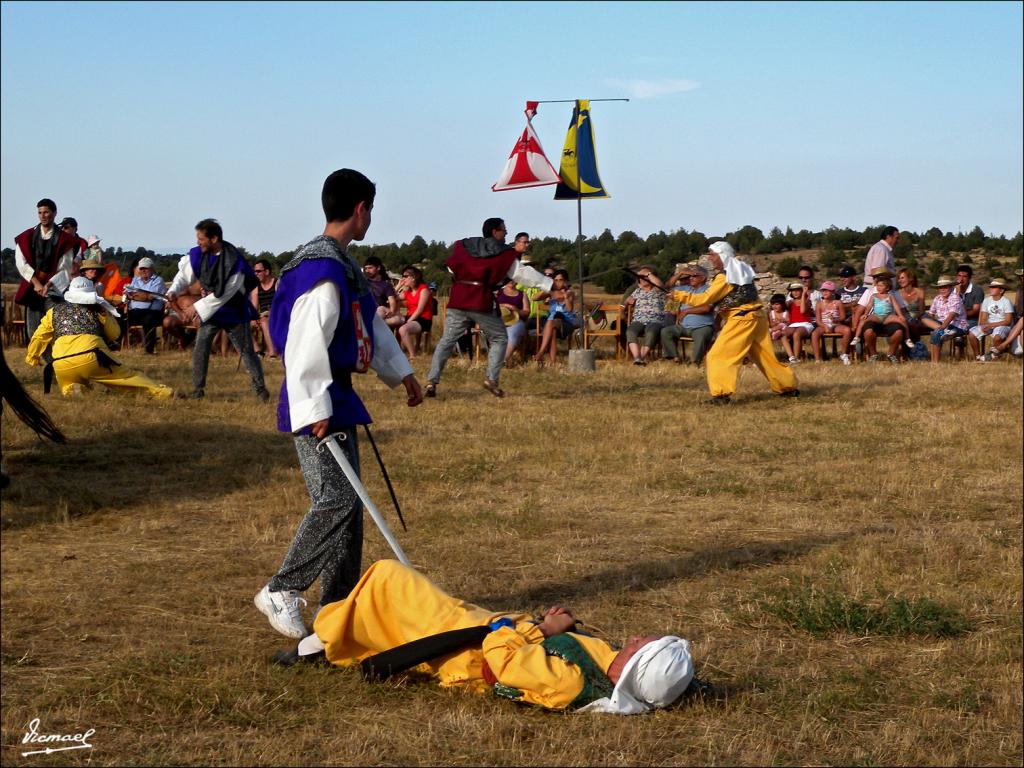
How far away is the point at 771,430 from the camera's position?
11414 millimetres

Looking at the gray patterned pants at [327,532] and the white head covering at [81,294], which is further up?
the white head covering at [81,294]

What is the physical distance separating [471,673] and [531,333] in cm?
1247

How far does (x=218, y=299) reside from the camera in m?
12.2

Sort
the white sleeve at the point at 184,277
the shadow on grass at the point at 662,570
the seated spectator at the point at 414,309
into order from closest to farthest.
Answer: the shadow on grass at the point at 662,570 < the white sleeve at the point at 184,277 < the seated spectator at the point at 414,309

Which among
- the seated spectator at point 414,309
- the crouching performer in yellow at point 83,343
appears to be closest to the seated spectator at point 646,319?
the seated spectator at point 414,309

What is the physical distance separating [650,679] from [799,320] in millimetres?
12976

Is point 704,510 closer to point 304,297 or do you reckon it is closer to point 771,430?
point 771,430

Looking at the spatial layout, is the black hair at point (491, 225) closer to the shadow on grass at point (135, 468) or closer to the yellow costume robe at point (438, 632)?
the shadow on grass at point (135, 468)

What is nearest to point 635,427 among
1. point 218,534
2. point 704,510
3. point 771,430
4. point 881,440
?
point 771,430

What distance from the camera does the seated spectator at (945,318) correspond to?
16.7m

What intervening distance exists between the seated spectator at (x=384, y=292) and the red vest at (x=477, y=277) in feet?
13.7

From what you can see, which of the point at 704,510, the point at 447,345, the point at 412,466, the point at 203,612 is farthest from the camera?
Answer: the point at 447,345

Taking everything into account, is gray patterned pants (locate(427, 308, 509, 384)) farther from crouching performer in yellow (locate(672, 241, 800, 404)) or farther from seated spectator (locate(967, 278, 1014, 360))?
seated spectator (locate(967, 278, 1014, 360))

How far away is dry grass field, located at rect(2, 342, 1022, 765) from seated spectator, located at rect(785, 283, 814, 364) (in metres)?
3.72
